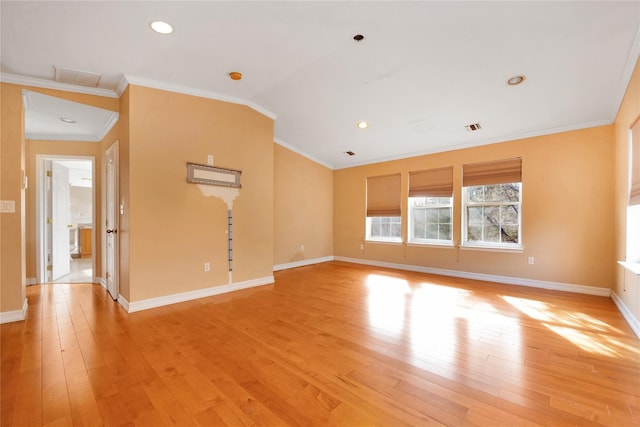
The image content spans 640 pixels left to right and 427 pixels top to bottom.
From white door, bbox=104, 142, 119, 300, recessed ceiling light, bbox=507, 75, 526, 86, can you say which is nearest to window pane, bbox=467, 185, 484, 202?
recessed ceiling light, bbox=507, 75, 526, 86

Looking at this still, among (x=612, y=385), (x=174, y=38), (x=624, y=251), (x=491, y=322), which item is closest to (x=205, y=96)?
(x=174, y=38)

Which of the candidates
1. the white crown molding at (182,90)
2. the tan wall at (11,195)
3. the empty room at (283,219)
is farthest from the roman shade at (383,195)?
the tan wall at (11,195)

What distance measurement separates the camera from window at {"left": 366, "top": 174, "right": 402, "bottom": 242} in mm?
5898

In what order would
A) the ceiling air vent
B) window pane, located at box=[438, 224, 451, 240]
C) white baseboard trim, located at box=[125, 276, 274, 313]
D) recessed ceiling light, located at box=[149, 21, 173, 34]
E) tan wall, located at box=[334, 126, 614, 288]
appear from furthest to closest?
window pane, located at box=[438, 224, 451, 240] → the ceiling air vent → tan wall, located at box=[334, 126, 614, 288] → white baseboard trim, located at box=[125, 276, 274, 313] → recessed ceiling light, located at box=[149, 21, 173, 34]

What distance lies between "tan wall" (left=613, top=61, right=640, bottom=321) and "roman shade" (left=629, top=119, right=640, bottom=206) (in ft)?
0.39

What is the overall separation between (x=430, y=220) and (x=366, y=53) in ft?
12.0

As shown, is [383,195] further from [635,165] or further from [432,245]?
[635,165]

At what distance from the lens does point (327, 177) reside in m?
6.86

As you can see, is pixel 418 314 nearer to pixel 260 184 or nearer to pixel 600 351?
pixel 600 351

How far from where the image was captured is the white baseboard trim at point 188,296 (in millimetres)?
3139

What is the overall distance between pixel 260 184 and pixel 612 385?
4.20m

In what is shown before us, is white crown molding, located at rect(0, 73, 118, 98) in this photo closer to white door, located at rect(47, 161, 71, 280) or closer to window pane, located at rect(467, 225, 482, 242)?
white door, located at rect(47, 161, 71, 280)

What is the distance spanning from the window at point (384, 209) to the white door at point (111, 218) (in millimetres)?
4753

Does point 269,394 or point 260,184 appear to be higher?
point 260,184
